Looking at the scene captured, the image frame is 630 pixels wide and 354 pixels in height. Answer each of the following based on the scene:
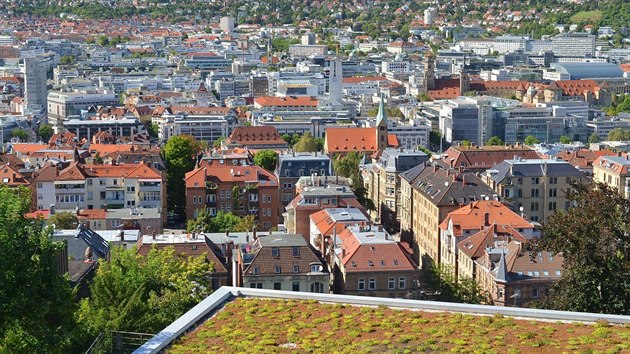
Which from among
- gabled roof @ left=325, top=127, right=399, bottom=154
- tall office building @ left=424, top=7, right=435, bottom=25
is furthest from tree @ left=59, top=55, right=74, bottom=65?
gabled roof @ left=325, top=127, right=399, bottom=154

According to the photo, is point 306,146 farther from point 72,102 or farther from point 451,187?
point 72,102

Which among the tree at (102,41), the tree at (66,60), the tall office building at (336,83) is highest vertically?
the tree at (102,41)

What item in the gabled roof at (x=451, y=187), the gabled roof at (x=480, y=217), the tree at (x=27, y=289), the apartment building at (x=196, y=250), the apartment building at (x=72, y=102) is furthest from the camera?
the apartment building at (x=72, y=102)

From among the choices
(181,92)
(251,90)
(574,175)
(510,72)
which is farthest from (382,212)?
(510,72)

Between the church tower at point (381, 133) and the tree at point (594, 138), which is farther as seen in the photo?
the tree at point (594, 138)

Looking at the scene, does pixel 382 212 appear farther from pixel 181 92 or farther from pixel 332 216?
pixel 181 92

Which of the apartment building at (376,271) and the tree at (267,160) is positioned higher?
Result: the tree at (267,160)

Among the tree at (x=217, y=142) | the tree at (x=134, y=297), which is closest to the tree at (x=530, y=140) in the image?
the tree at (x=217, y=142)

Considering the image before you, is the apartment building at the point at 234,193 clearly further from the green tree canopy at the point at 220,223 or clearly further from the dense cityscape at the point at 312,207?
the green tree canopy at the point at 220,223
